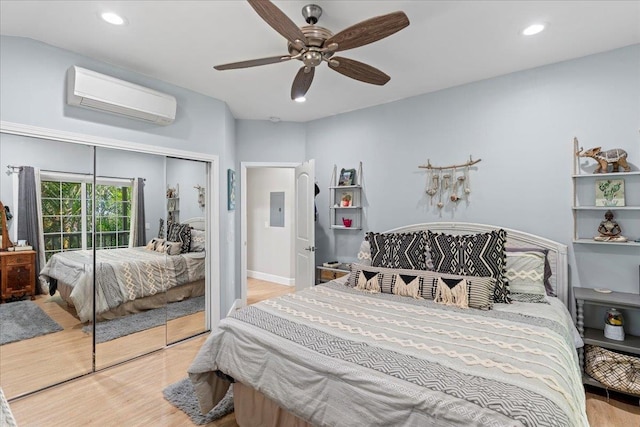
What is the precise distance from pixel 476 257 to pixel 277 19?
2.20m

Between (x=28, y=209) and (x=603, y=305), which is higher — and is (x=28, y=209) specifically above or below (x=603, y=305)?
above

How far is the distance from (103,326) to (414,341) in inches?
110

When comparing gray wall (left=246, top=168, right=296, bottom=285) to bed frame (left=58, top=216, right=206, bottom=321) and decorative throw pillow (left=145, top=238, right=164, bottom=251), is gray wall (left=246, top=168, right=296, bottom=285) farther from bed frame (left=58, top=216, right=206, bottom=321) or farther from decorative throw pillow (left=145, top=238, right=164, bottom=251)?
decorative throw pillow (left=145, top=238, right=164, bottom=251)

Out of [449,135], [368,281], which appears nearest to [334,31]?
[449,135]

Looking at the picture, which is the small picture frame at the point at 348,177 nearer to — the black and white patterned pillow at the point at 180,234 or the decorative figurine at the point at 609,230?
the black and white patterned pillow at the point at 180,234

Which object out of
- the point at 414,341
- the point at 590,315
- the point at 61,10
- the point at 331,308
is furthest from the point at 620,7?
the point at 61,10

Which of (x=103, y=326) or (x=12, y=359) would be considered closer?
(x=12, y=359)

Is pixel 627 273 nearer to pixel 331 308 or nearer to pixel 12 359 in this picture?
pixel 331 308

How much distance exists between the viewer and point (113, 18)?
6.81ft

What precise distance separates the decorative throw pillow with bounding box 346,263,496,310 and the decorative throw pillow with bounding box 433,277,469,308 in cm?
A: 3

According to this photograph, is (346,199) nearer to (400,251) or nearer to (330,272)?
(330,272)

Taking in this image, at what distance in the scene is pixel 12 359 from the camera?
2486 mm

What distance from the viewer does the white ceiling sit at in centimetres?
198

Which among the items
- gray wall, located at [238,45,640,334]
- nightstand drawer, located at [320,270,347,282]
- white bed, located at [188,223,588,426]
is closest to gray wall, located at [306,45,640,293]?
gray wall, located at [238,45,640,334]
